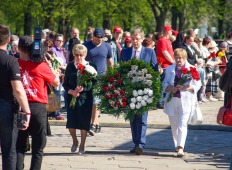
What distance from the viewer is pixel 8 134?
5.21m

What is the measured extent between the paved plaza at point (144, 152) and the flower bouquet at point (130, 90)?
0.78m

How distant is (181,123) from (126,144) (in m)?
1.33

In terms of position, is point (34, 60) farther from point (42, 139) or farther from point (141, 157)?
point (141, 157)

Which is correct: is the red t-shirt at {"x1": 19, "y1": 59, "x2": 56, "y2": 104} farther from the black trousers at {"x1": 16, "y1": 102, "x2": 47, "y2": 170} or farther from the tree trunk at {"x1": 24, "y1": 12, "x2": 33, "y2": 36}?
the tree trunk at {"x1": 24, "y1": 12, "x2": 33, "y2": 36}

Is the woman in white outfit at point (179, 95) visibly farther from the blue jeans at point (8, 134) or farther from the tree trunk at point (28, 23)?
the tree trunk at point (28, 23)

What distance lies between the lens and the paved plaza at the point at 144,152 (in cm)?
711

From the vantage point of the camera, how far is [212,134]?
9836 mm

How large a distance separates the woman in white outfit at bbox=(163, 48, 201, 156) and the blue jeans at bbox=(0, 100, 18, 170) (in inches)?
133

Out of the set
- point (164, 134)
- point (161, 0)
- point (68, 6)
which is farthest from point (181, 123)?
point (68, 6)

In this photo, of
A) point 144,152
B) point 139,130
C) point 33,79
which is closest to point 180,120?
point 139,130

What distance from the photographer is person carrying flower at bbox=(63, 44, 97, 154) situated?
7953 millimetres

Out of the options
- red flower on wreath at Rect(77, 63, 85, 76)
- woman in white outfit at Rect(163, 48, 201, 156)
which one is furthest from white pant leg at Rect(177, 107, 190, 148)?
red flower on wreath at Rect(77, 63, 85, 76)

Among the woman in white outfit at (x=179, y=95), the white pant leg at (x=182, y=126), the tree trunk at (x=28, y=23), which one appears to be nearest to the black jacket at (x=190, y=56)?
the woman in white outfit at (x=179, y=95)

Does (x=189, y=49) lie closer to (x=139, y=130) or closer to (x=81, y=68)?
(x=139, y=130)
